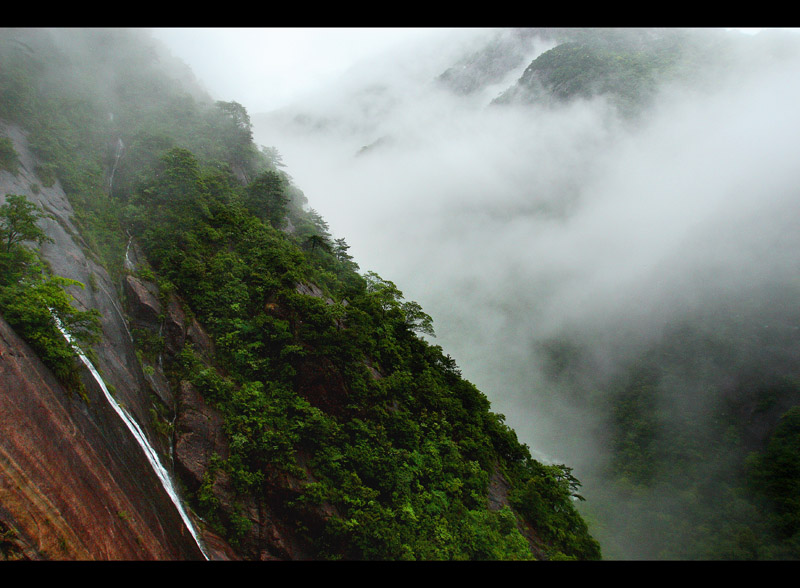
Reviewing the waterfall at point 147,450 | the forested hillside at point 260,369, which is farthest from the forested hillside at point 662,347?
the waterfall at point 147,450

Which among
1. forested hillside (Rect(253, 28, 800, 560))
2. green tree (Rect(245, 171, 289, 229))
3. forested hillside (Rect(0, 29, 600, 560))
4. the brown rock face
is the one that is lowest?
the brown rock face

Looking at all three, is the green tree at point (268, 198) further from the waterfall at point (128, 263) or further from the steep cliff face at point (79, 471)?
the steep cliff face at point (79, 471)

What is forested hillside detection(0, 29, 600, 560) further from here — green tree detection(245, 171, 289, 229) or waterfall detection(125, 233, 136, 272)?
green tree detection(245, 171, 289, 229)

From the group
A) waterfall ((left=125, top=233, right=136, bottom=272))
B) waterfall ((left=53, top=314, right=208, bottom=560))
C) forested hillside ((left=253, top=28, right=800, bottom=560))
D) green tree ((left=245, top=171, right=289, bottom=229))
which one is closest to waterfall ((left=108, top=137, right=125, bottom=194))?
waterfall ((left=125, top=233, right=136, bottom=272))

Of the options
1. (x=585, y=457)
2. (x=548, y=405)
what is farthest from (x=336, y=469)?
(x=548, y=405)

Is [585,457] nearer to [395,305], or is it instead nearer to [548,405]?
[548,405]

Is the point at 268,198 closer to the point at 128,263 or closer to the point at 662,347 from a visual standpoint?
the point at 128,263
